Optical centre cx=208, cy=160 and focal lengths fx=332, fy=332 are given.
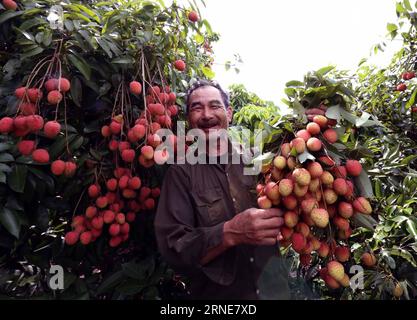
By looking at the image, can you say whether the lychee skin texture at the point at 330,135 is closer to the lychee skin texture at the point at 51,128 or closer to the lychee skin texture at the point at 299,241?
the lychee skin texture at the point at 299,241

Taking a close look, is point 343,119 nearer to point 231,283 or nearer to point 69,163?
point 231,283

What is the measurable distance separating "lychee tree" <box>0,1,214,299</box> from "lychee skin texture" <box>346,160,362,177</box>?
0.56 m

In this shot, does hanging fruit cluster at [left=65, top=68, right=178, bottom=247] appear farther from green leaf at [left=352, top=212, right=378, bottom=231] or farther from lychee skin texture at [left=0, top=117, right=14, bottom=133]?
green leaf at [left=352, top=212, right=378, bottom=231]

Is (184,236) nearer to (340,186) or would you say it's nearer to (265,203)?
(265,203)

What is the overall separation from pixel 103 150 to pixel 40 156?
0.23m

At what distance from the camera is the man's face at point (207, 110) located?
1175 millimetres

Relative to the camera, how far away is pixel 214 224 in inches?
40.6

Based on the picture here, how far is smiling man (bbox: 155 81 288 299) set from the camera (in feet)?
2.87

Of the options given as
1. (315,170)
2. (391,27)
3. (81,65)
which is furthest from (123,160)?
(391,27)

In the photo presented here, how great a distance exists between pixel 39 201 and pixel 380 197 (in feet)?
3.89

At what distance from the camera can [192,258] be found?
0.93 meters

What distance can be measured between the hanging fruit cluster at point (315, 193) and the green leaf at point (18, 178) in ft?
2.20

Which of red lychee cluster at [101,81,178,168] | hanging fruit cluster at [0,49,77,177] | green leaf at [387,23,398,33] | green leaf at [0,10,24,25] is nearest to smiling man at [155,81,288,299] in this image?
red lychee cluster at [101,81,178,168]
